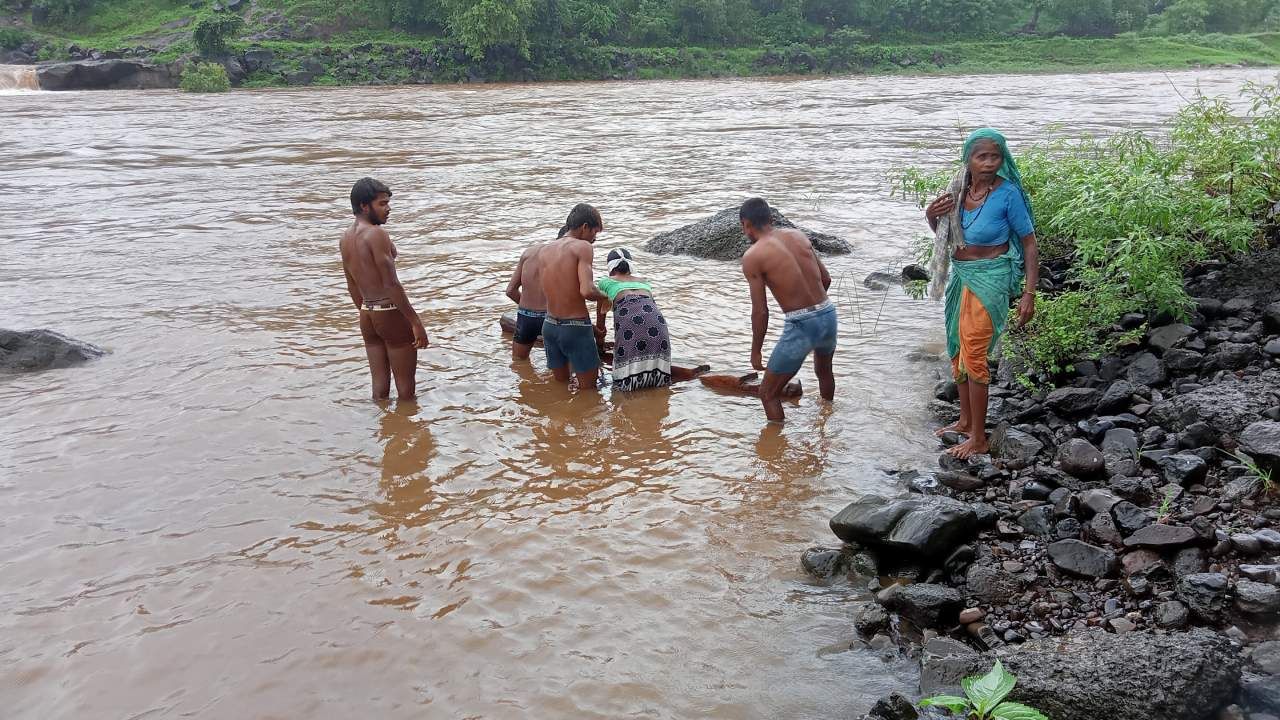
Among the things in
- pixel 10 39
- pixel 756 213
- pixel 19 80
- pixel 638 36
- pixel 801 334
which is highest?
pixel 638 36

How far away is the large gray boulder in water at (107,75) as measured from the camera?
40781mm

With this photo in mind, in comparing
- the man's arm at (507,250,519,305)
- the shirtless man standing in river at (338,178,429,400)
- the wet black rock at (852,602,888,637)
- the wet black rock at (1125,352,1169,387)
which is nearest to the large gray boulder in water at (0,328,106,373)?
the shirtless man standing in river at (338,178,429,400)

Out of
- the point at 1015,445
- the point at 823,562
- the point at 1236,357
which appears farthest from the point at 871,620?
the point at 1236,357

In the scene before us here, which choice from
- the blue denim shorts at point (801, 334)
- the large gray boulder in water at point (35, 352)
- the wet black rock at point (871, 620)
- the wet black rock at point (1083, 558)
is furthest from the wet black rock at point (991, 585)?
the large gray boulder in water at point (35, 352)

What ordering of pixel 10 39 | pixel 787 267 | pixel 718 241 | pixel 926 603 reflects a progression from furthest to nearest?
pixel 10 39
pixel 718 241
pixel 787 267
pixel 926 603

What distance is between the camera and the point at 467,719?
11.3 feet

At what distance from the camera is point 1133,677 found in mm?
3021

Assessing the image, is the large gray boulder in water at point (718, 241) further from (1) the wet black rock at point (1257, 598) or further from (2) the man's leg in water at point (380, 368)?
(1) the wet black rock at point (1257, 598)

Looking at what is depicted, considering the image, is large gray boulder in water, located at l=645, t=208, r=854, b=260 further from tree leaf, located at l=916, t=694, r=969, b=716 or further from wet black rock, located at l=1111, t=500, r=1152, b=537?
tree leaf, located at l=916, t=694, r=969, b=716

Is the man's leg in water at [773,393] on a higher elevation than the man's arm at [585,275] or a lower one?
lower

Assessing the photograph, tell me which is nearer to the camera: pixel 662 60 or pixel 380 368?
pixel 380 368

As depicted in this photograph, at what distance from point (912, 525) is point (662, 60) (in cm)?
5500

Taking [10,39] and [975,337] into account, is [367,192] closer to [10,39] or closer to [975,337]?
[975,337]

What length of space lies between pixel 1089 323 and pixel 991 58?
5907 cm
